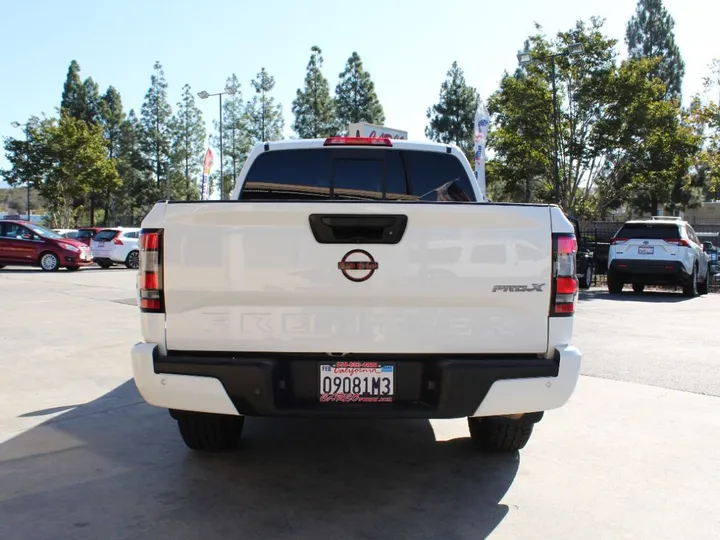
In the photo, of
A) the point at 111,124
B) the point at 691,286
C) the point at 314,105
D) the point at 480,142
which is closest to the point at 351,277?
the point at 691,286

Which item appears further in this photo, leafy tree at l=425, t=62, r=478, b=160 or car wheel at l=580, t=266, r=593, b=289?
leafy tree at l=425, t=62, r=478, b=160

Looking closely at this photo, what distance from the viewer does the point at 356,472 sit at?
4.05 m

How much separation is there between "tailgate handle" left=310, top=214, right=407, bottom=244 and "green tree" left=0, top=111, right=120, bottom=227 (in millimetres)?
46027

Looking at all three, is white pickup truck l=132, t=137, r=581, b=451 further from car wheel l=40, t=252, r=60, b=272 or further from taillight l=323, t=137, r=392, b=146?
car wheel l=40, t=252, r=60, b=272

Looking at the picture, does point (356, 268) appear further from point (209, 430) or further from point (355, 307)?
point (209, 430)

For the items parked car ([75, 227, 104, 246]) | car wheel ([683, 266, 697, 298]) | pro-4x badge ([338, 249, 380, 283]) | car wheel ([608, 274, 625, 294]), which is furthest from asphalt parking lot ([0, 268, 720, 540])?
parked car ([75, 227, 104, 246])

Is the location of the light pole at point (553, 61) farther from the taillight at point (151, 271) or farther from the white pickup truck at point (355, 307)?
the taillight at point (151, 271)

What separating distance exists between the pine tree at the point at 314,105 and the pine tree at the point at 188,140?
10.4 metres

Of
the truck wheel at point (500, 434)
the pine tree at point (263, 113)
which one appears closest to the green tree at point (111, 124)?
the pine tree at point (263, 113)

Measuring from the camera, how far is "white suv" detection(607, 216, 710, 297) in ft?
50.7

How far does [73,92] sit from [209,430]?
6905 cm

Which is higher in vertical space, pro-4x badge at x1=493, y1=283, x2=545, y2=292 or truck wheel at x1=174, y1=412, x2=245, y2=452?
pro-4x badge at x1=493, y1=283, x2=545, y2=292

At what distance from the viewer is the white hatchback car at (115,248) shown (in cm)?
2484

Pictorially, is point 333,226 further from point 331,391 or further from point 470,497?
point 470,497
